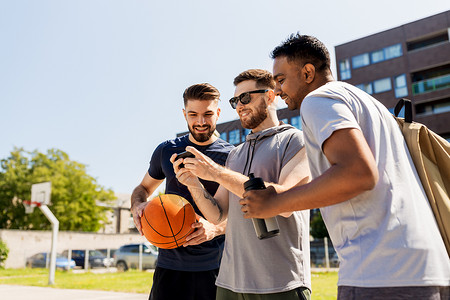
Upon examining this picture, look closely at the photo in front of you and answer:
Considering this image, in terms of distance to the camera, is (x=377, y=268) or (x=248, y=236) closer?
(x=377, y=268)

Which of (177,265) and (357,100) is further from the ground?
(357,100)

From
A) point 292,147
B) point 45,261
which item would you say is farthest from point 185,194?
point 45,261

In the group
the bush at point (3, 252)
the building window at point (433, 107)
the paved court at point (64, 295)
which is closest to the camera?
the paved court at point (64, 295)

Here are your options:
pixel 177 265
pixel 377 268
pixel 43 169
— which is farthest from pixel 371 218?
pixel 43 169

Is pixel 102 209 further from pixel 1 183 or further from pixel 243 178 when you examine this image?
pixel 243 178

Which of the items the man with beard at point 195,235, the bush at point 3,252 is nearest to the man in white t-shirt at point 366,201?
the man with beard at point 195,235

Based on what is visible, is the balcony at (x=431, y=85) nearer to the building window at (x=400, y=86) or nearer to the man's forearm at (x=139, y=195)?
the building window at (x=400, y=86)

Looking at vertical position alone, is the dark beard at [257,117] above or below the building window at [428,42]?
below

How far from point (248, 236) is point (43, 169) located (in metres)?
40.6

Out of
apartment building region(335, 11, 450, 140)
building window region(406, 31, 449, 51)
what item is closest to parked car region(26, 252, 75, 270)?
apartment building region(335, 11, 450, 140)

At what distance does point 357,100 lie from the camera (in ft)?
6.12

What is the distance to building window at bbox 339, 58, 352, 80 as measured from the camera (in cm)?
3859

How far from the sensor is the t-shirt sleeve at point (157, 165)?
443 centimetres

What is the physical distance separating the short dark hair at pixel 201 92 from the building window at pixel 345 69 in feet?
121
